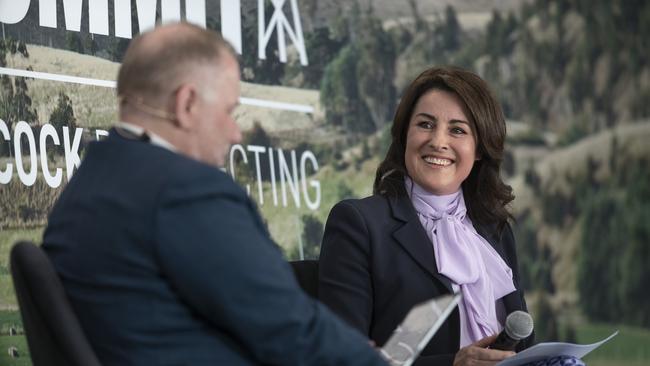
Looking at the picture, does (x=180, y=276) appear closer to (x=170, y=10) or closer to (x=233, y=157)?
(x=170, y=10)

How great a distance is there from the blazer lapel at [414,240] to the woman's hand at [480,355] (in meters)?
0.27

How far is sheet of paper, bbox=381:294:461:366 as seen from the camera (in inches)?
→ 82.4

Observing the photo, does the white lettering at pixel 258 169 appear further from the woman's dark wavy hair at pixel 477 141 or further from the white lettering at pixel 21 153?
the woman's dark wavy hair at pixel 477 141

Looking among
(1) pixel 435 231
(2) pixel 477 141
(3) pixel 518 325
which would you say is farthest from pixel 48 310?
(2) pixel 477 141

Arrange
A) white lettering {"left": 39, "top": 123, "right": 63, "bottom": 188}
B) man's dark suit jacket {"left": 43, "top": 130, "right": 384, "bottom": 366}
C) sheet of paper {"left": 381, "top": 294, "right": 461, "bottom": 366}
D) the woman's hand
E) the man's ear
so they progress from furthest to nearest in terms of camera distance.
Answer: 1. white lettering {"left": 39, "top": 123, "right": 63, "bottom": 188}
2. the woman's hand
3. sheet of paper {"left": 381, "top": 294, "right": 461, "bottom": 366}
4. the man's ear
5. man's dark suit jacket {"left": 43, "top": 130, "right": 384, "bottom": 366}

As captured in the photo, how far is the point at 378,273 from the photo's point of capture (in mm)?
3127

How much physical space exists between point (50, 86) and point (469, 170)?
159 cm

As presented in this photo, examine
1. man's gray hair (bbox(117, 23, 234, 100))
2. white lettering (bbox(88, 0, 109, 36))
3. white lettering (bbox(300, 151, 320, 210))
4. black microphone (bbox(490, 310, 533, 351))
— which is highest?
white lettering (bbox(88, 0, 109, 36))

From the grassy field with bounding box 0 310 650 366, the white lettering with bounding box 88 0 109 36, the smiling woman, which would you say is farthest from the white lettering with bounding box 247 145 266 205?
the grassy field with bounding box 0 310 650 366

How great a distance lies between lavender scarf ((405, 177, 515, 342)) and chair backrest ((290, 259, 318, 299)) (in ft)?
1.21

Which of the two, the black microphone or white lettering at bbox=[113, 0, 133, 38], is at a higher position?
white lettering at bbox=[113, 0, 133, 38]

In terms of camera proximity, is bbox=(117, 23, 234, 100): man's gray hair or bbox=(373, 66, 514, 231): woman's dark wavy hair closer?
bbox=(117, 23, 234, 100): man's gray hair

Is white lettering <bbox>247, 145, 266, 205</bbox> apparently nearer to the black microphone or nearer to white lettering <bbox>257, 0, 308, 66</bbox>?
white lettering <bbox>257, 0, 308, 66</bbox>

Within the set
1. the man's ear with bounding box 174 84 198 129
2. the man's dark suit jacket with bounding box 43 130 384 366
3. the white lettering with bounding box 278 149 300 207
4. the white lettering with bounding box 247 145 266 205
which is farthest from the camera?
the white lettering with bounding box 278 149 300 207
